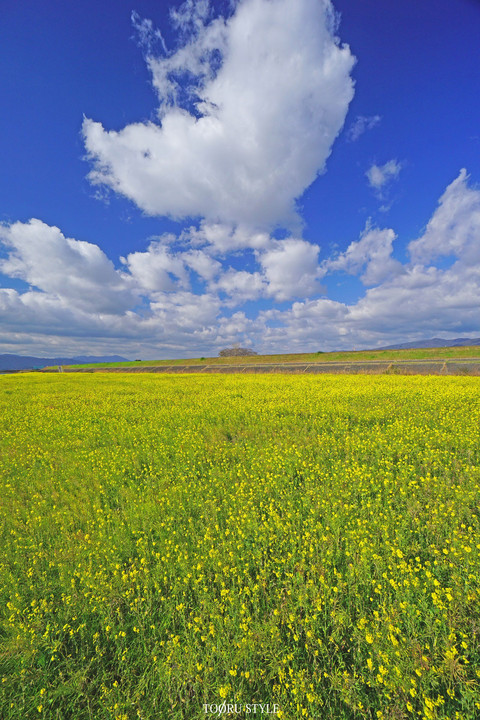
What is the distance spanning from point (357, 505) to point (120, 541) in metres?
4.19

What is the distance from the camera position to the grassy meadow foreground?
2.59 metres

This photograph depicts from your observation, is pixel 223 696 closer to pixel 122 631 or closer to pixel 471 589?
pixel 122 631

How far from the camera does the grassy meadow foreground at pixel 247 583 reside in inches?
102

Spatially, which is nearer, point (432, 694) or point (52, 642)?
point (432, 694)

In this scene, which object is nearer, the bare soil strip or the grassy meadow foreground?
the grassy meadow foreground

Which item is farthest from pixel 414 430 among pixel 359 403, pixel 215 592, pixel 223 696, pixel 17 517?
pixel 17 517

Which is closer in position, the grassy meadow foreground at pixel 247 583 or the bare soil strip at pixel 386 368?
the grassy meadow foreground at pixel 247 583

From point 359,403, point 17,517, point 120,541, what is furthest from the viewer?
point 359,403

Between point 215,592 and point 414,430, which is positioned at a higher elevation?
point 414,430

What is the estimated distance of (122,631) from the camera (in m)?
3.18

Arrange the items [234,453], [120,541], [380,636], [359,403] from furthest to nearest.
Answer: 1. [359,403]
2. [234,453]
3. [120,541]
4. [380,636]

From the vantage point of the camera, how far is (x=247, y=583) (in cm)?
374

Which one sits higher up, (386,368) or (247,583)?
(386,368)

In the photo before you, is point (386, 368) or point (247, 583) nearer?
point (247, 583)
